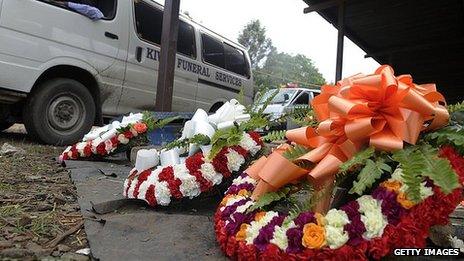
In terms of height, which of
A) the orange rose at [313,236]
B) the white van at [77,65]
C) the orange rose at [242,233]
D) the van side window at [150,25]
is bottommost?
the orange rose at [242,233]

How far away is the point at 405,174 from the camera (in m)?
1.30

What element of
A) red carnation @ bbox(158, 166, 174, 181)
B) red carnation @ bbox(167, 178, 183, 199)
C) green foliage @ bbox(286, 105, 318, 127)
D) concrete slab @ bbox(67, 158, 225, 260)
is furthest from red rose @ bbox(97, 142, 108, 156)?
green foliage @ bbox(286, 105, 318, 127)

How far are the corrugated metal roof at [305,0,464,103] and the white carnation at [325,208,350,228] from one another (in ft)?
23.0

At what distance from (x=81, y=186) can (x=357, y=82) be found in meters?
1.87

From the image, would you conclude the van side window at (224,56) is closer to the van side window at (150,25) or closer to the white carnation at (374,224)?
the van side window at (150,25)

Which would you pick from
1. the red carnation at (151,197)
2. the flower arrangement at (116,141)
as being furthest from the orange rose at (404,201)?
the flower arrangement at (116,141)

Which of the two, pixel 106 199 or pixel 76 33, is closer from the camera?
pixel 106 199

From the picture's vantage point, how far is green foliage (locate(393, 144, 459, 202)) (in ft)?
4.00

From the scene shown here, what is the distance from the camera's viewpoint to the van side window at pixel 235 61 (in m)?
7.95

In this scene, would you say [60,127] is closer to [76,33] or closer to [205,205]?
[76,33]

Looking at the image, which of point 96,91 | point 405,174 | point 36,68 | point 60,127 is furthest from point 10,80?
point 405,174

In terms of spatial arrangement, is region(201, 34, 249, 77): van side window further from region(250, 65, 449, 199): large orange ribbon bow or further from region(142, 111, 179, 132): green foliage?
region(250, 65, 449, 199): large orange ribbon bow

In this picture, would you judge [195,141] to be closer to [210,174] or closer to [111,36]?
[210,174]

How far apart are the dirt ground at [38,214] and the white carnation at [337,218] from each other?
880mm
